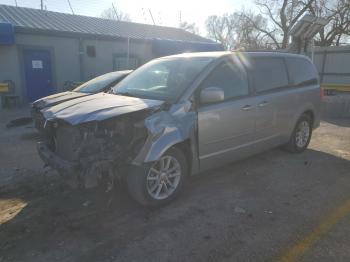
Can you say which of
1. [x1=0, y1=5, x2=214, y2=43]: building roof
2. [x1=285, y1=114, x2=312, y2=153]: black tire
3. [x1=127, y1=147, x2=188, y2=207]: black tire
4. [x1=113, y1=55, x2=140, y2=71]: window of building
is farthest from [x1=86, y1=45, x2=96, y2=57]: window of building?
[x1=127, y1=147, x2=188, y2=207]: black tire

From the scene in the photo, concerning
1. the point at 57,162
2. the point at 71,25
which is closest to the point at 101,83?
the point at 57,162

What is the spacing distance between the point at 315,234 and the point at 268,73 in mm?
2855

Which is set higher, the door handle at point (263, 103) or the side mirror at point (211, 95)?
the side mirror at point (211, 95)

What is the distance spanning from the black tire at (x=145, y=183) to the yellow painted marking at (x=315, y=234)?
156 cm

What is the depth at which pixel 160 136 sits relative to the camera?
385cm

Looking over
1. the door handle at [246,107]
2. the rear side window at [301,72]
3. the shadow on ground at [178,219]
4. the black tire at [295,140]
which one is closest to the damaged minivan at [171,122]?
the door handle at [246,107]

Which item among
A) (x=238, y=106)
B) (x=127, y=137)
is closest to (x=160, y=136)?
(x=127, y=137)

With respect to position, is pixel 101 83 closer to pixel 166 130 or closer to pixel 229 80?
pixel 229 80

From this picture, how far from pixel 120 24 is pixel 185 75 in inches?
625

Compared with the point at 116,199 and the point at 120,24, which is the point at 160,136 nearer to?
the point at 116,199

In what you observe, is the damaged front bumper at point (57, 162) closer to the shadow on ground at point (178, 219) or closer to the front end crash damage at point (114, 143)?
the front end crash damage at point (114, 143)

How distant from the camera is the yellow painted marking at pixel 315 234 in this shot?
122 inches

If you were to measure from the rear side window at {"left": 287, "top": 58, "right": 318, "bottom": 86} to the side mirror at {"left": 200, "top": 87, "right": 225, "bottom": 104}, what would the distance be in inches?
88.8

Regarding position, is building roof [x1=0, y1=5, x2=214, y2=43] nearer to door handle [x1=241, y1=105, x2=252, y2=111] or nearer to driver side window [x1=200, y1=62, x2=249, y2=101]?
driver side window [x1=200, y1=62, x2=249, y2=101]
